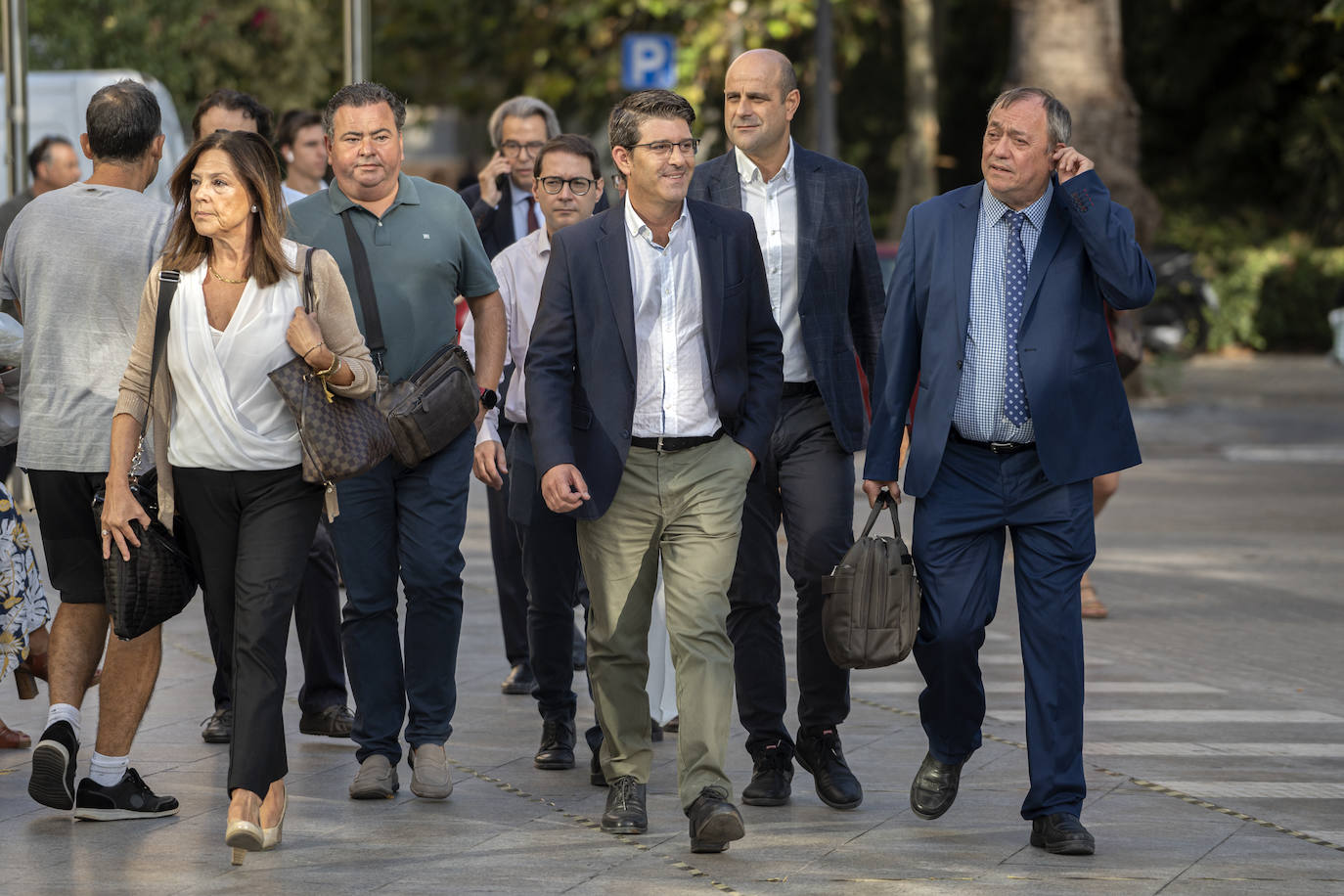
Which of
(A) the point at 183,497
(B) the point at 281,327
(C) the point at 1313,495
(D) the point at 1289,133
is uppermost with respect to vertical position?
(D) the point at 1289,133

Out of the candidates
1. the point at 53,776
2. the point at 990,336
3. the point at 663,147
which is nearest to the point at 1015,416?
the point at 990,336

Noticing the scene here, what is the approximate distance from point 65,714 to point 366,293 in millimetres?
1512


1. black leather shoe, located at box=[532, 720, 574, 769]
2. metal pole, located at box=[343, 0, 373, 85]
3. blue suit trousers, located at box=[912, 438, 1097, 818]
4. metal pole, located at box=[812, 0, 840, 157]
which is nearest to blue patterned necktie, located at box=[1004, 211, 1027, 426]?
blue suit trousers, located at box=[912, 438, 1097, 818]

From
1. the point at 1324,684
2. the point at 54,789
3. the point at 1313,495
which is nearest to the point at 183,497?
the point at 54,789

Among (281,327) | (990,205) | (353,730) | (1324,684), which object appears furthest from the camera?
(1324,684)

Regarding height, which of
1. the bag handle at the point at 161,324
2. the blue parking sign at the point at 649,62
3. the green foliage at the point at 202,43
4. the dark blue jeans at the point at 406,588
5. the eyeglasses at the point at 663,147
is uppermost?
the green foliage at the point at 202,43

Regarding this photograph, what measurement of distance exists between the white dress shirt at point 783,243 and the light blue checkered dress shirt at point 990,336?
2.08ft

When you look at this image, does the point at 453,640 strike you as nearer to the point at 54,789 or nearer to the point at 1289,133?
the point at 54,789

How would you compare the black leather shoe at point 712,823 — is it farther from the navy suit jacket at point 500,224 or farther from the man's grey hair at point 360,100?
the navy suit jacket at point 500,224

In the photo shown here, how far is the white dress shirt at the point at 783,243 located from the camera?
645cm

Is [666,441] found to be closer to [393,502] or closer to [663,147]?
[663,147]

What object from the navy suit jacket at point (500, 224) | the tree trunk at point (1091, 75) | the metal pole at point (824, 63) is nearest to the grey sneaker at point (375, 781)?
the navy suit jacket at point (500, 224)

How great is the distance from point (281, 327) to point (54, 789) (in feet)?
4.89

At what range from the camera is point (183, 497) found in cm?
566
